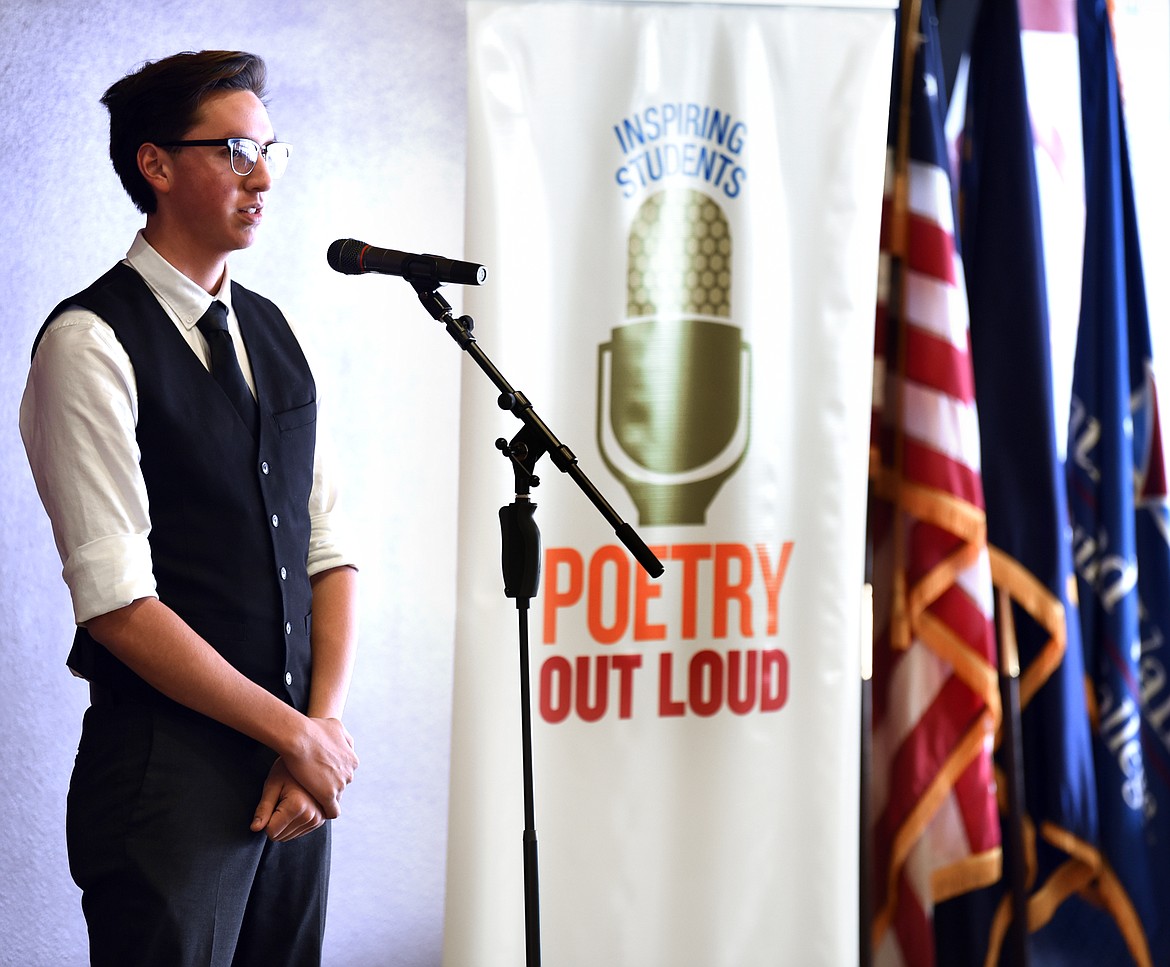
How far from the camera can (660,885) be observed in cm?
219

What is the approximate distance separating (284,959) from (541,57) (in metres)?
1.50

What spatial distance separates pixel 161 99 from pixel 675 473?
1.04 meters

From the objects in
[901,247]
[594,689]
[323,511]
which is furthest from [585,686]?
[901,247]

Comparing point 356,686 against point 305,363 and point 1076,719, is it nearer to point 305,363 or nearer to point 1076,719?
point 305,363

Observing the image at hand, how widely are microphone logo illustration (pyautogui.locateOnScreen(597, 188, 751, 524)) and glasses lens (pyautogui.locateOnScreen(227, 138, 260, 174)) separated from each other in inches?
27.6

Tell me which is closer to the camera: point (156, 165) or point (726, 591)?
point (156, 165)

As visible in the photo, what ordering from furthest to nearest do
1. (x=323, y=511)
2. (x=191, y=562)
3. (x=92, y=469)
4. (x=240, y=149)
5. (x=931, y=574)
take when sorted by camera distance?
(x=931, y=574) → (x=323, y=511) → (x=240, y=149) → (x=191, y=562) → (x=92, y=469)

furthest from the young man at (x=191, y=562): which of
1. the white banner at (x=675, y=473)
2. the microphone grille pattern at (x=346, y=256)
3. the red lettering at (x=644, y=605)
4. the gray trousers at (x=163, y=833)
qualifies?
the red lettering at (x=644, y=605)

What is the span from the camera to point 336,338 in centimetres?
260

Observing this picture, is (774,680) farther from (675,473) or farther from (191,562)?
(191,562)

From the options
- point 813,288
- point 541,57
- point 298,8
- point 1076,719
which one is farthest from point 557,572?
point 298,8

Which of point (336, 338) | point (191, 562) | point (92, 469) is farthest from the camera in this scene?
point (336, 338)

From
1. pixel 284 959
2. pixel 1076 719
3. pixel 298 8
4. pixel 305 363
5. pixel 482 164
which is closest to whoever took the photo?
pixel 284 959

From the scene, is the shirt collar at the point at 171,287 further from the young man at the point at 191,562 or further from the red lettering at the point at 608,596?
the red lettering at the point at 608,596
